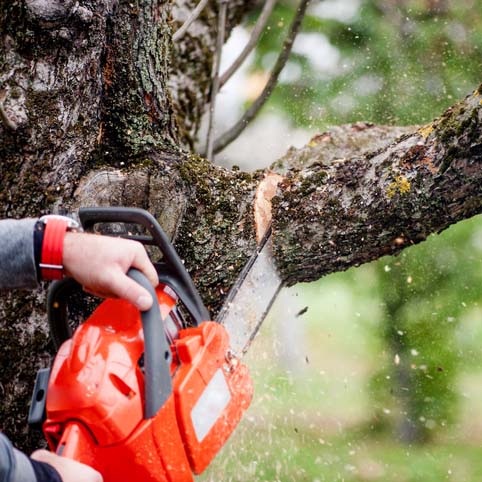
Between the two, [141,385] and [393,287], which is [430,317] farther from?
[141,385]

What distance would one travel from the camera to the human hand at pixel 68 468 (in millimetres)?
1133

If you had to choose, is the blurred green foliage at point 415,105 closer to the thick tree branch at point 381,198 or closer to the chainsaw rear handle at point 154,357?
the thick tree branch at point 381,198

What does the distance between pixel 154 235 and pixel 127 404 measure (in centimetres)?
34

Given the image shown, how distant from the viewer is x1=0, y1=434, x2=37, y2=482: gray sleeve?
3.45 ft

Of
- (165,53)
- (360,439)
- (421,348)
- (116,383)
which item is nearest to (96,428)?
(116,383)

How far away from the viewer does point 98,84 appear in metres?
1.69

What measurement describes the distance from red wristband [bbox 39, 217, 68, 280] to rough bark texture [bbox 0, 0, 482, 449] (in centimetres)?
38

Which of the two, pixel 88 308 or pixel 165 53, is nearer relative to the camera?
pixel 88 308

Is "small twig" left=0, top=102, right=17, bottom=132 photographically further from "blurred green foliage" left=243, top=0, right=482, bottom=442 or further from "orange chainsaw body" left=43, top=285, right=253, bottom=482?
"blurred green foliage" left=243, top=0, right=482, bottom=442

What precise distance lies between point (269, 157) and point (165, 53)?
15.1 feet

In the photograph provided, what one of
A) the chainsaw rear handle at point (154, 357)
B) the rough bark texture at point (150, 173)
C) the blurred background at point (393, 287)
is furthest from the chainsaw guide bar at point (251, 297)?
the blurred background at point (393, 287)

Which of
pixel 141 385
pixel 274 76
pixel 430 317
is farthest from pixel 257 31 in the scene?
pixel 430 317

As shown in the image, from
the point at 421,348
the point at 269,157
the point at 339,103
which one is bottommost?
the point at 421,348

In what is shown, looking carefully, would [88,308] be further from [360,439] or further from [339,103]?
[360,439]
